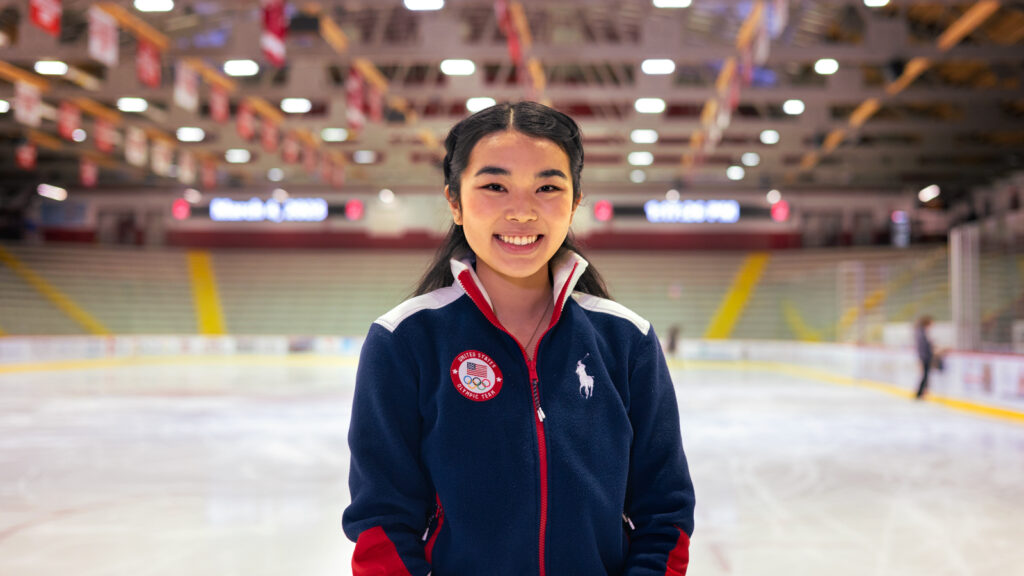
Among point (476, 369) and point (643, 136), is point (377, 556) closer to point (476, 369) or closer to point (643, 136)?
point (476, 369)

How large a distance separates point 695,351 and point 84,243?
20733 millimetres

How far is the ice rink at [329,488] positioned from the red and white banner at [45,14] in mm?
4248

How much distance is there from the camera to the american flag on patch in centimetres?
142

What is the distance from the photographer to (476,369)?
1428 mm

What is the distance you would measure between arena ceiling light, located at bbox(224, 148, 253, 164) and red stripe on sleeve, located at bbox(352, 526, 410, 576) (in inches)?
903

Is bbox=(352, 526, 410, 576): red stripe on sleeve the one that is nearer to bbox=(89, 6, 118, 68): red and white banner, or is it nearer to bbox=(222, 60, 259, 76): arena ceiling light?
bbox=(89, 6, 118, 68): red and white banner

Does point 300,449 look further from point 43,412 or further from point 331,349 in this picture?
point 331,349

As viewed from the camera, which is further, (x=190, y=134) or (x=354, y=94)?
(x=190, y=134)

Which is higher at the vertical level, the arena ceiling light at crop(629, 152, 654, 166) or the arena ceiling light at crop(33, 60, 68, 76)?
the arena ceiling light at crop(629, 152, 654, 166)

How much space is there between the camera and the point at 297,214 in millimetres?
26203

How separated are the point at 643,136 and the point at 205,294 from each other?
1595 cm

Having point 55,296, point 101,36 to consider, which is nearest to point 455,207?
point 101,36

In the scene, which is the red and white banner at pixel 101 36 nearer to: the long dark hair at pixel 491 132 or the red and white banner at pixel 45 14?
the red and white banner at pixel 45 14

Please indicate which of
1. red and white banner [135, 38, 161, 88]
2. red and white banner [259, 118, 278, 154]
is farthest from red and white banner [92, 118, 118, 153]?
red and white banner [135, 38, 161, 88]
